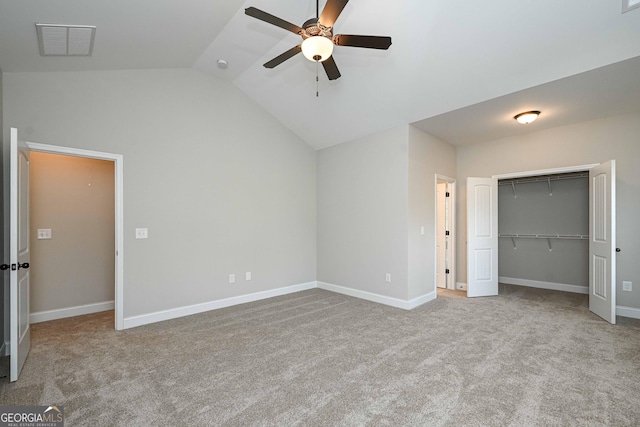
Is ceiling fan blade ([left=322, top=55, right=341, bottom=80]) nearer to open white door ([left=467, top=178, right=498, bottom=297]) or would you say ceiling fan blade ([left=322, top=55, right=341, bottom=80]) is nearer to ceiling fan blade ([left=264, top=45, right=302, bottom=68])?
ceiling fan blade ([left=264, top=45, right=302, bottom=68])

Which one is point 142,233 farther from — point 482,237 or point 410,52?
point 482,237

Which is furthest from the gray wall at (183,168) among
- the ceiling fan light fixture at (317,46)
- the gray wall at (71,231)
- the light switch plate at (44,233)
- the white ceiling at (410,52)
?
the ceiling fan light fixture at (317,46)

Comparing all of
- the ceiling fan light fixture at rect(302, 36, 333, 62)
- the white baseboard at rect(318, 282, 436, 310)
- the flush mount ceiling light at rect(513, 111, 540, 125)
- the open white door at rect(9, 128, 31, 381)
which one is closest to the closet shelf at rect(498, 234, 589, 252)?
the white baseboard at rect(318, 282, 436, 310)

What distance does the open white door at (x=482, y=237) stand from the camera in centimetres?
510

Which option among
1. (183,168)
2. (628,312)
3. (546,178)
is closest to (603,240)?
(628,312)

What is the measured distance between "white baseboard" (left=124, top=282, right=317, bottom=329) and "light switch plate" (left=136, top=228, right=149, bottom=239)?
38.5 inches

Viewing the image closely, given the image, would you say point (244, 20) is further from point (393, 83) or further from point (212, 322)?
point (212, 322)

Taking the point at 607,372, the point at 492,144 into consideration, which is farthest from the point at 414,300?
the point at 492,144

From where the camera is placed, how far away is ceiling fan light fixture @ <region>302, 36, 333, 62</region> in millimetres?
2328

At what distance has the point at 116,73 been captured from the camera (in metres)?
3.62

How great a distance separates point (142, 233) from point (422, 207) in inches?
157

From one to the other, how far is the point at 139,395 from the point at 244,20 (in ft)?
11.9

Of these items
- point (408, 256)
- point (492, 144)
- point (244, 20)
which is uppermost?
point (244, 20)

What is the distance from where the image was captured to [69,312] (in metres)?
4.07
